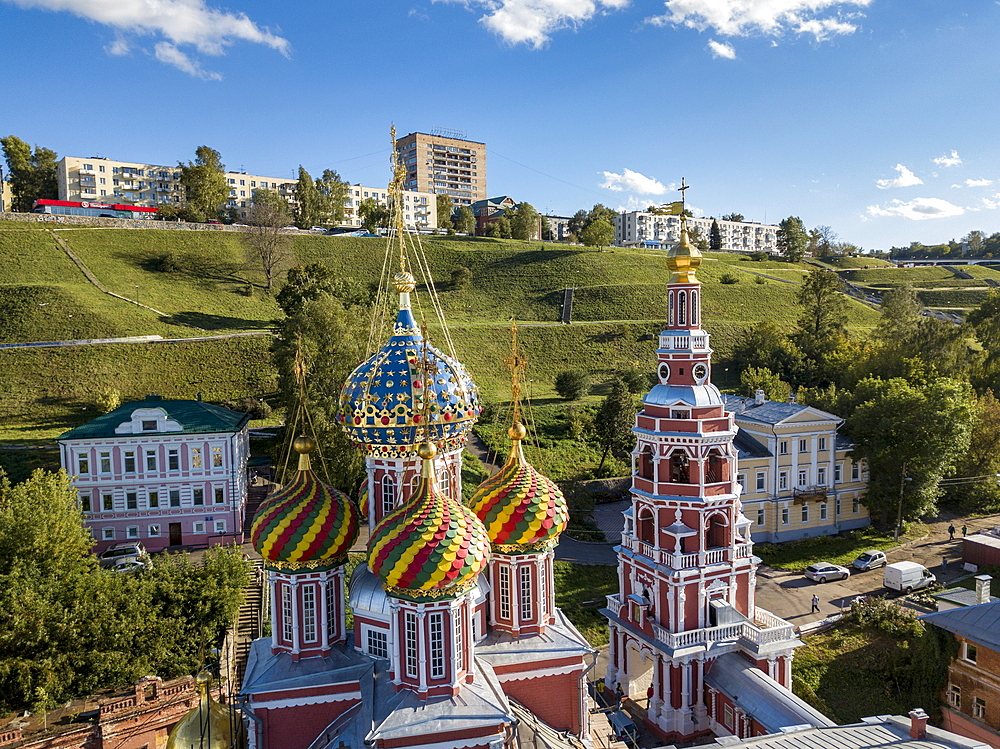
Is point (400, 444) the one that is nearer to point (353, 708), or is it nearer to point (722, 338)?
point (353, 708)

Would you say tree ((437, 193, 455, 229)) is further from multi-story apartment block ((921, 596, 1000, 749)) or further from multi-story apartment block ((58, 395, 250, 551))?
multi-story apartment block ((921, 596, 1000, 749))

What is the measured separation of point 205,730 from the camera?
11.4 meters

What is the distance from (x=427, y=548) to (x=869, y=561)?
70.9 ft

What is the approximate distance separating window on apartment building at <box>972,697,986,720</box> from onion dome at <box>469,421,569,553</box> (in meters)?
11.5

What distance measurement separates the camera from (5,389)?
113ft

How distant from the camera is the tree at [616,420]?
31.6m

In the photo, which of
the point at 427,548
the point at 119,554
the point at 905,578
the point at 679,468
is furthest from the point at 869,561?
the point at 119,554

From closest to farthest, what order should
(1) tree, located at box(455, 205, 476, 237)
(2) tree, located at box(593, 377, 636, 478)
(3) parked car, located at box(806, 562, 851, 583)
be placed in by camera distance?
(3) parked car, located at box(806, 562, 851, 583) < (2) tree, located at box(593, 377, 636, 478) < (1) tree, located at box(455, 205, 476, 237)

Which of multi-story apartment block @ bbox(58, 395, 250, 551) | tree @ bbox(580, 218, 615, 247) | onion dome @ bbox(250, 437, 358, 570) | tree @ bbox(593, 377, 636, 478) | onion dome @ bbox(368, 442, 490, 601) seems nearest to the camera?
onion dome @ bbox(368, 442, 490, 601)

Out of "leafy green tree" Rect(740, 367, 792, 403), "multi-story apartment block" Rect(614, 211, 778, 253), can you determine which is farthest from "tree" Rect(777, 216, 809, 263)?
"leafy green tree" Rect(740, 367, 792, 403)

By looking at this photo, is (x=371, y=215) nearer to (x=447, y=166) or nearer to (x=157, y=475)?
(x=447, y=166)

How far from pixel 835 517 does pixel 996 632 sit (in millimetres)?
13353

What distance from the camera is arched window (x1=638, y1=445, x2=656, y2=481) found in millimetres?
16906

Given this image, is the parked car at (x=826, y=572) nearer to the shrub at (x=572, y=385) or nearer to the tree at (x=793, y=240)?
the shrub at (x=572, y=385)
